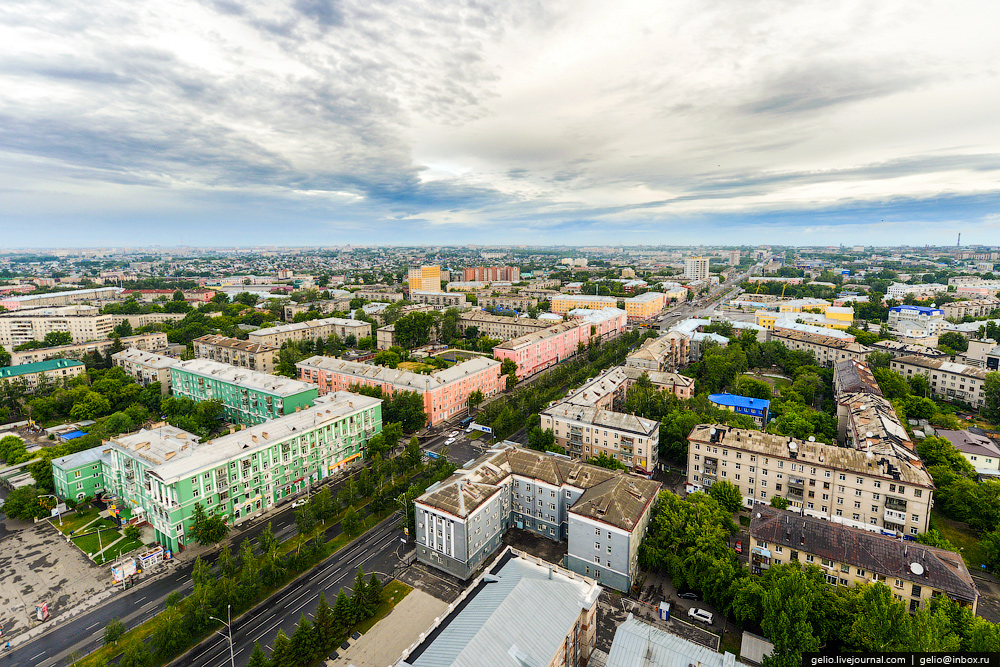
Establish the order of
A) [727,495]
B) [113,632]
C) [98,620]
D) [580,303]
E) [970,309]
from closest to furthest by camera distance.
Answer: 1. [113,632]
2. [98,620]
3. [727,495]
4. [970,309]
5. [580,303]

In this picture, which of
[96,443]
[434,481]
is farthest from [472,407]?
[96,443]

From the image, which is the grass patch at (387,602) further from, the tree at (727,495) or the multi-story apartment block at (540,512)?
the tree at (727,495)

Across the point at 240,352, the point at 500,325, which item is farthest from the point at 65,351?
the point at 500,325

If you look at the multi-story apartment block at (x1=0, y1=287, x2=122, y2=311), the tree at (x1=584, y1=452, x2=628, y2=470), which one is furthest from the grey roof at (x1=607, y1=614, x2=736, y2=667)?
the multi-story apartment block at (x1=0, y1=287, x2=122, y2=311)

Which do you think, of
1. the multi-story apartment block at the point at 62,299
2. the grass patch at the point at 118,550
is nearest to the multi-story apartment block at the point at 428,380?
the grass patch at the point at 118,550

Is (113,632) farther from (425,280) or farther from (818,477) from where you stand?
(425,280)

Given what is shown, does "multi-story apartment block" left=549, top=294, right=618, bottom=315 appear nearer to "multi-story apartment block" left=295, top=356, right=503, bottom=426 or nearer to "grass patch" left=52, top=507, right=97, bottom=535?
"multi-story apartment block" left=295, top=356, right=503, bottom=426

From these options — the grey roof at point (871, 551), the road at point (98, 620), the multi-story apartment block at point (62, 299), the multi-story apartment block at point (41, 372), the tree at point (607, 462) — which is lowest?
the road at point (98, 620)
